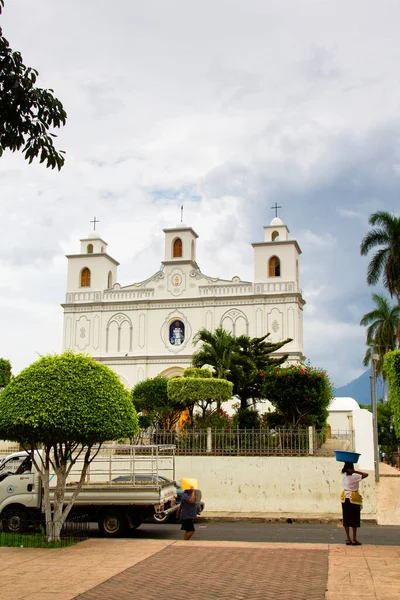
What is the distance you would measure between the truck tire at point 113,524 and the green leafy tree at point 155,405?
11005mm

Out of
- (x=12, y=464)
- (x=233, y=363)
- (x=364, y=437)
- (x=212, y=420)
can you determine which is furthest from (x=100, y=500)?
(x=233, y=363)

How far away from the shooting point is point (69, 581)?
8688 millimetres

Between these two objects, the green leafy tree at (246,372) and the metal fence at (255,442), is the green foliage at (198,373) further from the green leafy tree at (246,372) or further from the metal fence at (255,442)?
the metal fence at (255,442)

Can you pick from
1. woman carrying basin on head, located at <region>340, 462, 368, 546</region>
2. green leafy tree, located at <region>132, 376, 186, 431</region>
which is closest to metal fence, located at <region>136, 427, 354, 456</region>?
green leafy tree, located at <region>132, 376, 186, 431</region>

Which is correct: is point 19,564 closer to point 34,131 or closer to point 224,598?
point 224,598

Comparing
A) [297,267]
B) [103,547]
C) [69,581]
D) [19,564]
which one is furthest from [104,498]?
[297,267]

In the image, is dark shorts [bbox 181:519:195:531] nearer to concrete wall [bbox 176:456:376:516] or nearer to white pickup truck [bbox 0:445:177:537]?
white pickup truck [bbox 0:445:177:537]

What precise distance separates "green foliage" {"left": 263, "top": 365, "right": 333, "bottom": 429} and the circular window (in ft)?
73.1

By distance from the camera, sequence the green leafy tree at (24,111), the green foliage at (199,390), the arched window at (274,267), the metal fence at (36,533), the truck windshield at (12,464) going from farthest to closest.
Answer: the arched window at (274,267)
the green foliage at (199,390)
the truck windshield at (12,464)
the metal fence at (36,533)
the green leafy tree at (24,111)

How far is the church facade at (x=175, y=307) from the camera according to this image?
139 ft

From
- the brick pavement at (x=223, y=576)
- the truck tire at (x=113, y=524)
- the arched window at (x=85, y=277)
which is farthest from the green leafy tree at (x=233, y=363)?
the arched window at (x=85, y=277)

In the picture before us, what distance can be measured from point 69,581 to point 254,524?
8.02 meters

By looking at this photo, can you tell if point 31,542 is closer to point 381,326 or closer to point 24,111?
point 24,111

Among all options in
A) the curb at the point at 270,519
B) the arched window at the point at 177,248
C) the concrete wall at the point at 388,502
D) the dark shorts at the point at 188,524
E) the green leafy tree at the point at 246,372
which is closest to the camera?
the dark shorts at the point at 188,524
